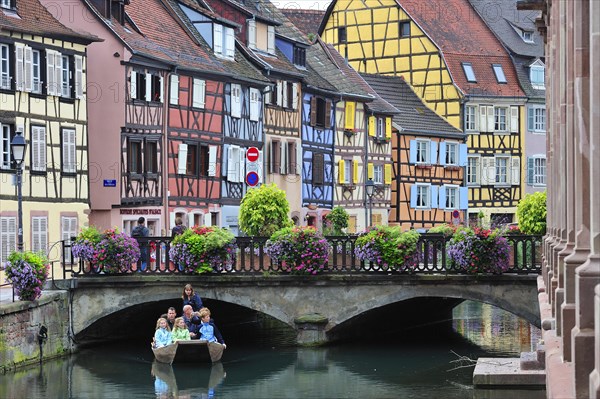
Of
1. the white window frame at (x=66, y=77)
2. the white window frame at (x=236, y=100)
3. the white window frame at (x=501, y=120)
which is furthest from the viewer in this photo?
the white window frame at (x=501, y=120)

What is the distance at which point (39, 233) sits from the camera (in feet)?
120

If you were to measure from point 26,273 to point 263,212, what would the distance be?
1055 centimetres

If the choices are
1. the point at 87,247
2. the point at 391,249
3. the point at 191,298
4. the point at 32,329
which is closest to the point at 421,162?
the point at 391,249

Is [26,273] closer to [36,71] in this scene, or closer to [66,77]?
[36,71]

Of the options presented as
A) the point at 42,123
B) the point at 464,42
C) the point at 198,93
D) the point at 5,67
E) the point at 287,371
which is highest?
→ the point at 464,42

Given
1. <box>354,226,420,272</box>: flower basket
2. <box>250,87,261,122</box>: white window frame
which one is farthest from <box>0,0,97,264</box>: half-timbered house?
<box>250,87,261,122</box>: white window frame

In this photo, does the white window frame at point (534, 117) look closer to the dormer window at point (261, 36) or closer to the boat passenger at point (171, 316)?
the dormer window at point (261, 36)

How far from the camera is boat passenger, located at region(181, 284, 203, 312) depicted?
3111 centimetres

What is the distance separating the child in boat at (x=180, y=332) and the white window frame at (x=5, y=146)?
23.8 feet

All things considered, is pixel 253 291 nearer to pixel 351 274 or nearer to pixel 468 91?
pixel 351 274

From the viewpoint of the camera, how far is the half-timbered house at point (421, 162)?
66875 mm

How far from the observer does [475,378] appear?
2316 centimetres

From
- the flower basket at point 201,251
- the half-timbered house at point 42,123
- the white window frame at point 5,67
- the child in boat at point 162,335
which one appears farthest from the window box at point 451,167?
the child in boat at point 162,335

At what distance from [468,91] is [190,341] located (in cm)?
4308
